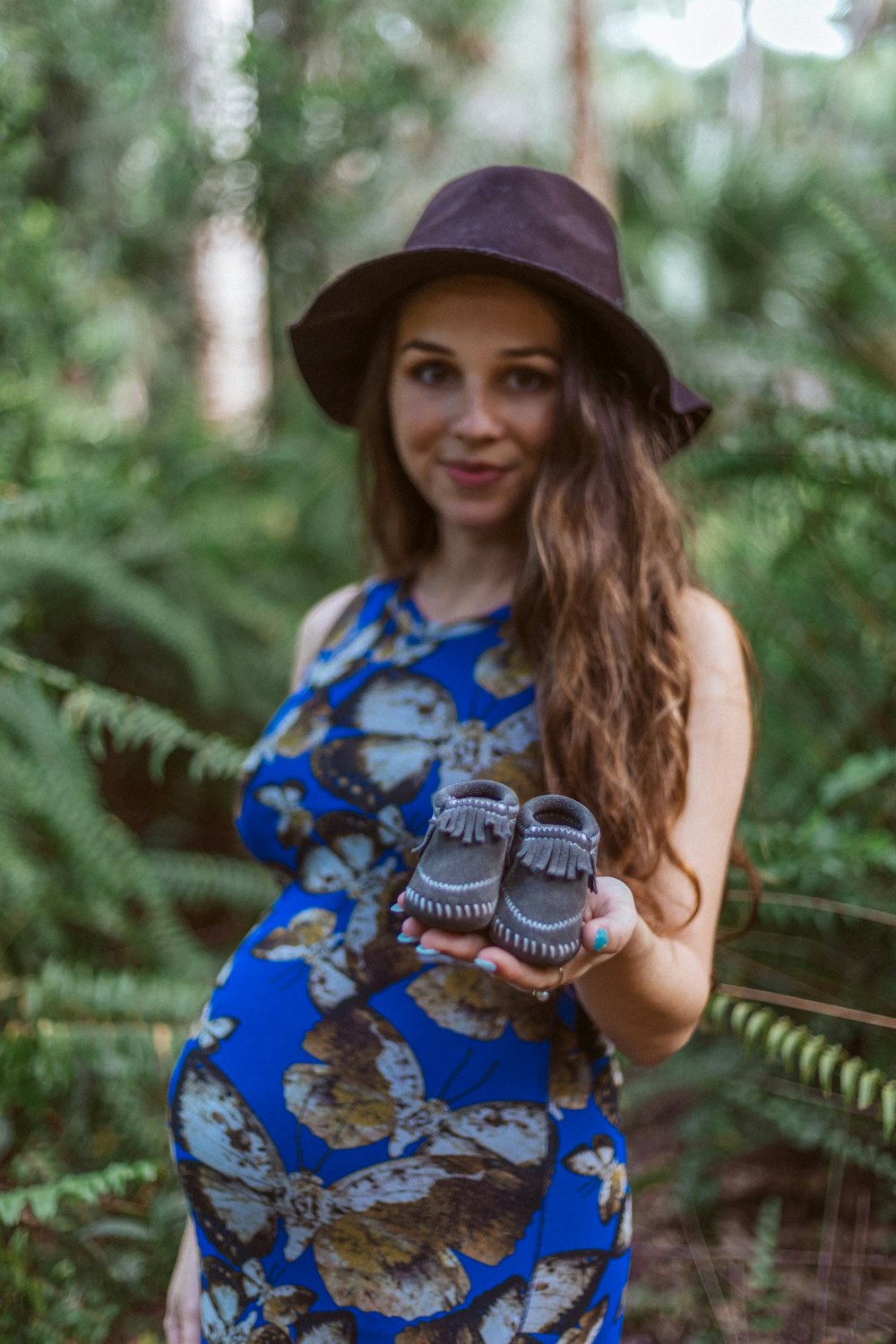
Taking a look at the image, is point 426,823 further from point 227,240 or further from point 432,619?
point 227,240

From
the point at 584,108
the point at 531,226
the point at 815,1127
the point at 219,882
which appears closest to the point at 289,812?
the point at 531,226

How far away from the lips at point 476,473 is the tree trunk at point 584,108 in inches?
106

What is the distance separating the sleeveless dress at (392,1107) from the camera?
1245mm

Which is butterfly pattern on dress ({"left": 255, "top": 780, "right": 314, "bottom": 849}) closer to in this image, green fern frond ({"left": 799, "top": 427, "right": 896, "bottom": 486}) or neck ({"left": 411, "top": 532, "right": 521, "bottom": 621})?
neck ({"left": 411, "top": 532, "right": 521, "bottom": 621})

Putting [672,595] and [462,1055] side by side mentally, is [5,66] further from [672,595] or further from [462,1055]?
[462,1055]

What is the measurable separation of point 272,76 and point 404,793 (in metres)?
3.97

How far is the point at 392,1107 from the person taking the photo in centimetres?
128

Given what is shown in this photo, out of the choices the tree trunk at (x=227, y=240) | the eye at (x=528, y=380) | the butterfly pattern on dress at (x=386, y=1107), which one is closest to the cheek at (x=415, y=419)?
the eye at (x=528, y=380)

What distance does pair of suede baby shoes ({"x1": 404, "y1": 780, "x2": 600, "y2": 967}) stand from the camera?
0.91m

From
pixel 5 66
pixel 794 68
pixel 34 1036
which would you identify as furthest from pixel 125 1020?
pixel 794 68

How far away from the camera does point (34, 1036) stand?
7.30 feet

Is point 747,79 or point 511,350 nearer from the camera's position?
point 511,350

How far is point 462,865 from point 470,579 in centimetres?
78

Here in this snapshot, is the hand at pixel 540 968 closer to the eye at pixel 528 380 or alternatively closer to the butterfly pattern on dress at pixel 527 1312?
the butterfly pattern on dress at pixel 527 1312
